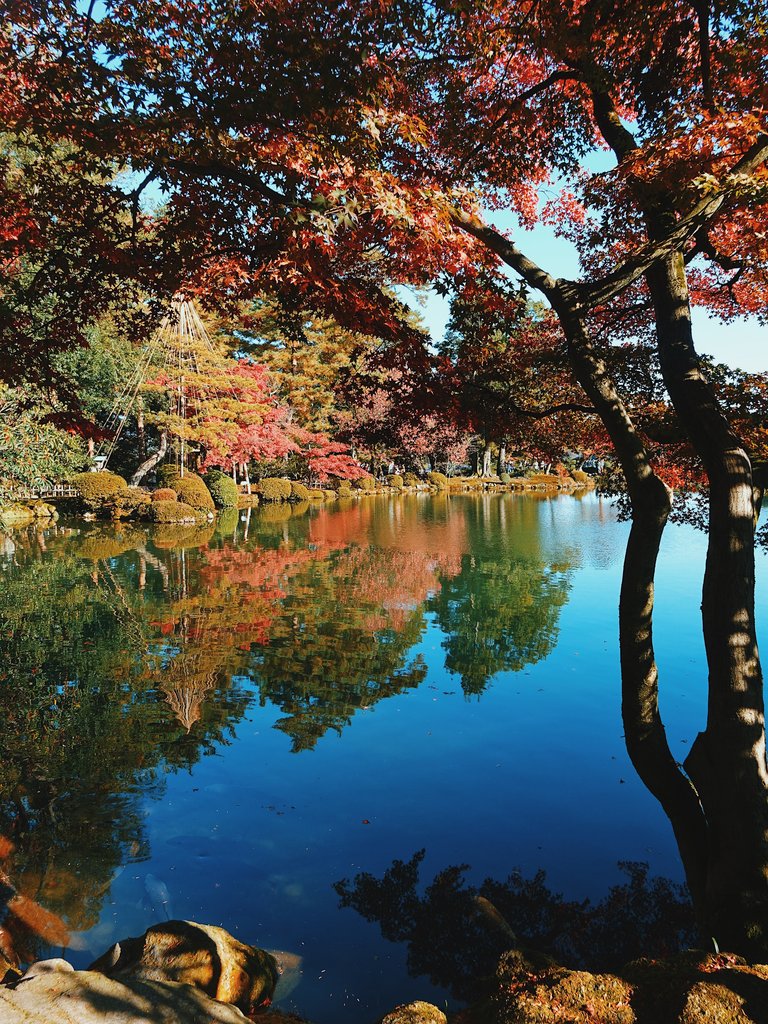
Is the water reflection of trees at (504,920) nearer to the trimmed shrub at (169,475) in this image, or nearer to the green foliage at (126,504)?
the green foliage at (126,504)

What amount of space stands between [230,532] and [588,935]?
17.3 m

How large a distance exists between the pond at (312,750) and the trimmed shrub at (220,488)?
46.3 ft

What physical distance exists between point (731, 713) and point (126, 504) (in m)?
22.3

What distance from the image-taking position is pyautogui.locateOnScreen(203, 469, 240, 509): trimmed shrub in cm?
2623

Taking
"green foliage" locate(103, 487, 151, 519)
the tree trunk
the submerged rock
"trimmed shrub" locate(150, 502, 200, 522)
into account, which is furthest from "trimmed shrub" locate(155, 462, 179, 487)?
the submerged rock

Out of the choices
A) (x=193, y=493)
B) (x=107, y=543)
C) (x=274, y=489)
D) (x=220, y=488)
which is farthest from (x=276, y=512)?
(x=107, y=543)

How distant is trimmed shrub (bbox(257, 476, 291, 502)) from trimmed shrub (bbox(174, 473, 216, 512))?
675 cm

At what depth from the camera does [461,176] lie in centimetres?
447

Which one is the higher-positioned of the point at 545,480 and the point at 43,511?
the point at 545,480

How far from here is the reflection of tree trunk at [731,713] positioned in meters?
2.89

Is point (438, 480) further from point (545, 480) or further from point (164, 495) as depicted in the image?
point (164, 495)

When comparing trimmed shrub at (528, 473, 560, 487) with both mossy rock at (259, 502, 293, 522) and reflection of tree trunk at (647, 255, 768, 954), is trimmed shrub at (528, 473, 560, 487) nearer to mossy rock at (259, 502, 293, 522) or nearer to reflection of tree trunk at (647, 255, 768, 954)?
mossy rock at (259, 502, 293, 522)

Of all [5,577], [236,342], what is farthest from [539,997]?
[236,342]

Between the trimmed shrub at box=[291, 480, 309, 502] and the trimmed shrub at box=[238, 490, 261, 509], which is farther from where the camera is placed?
the trimmed shrub at box=[291, 480, 309, 502]
